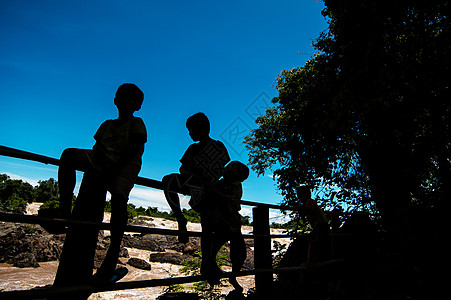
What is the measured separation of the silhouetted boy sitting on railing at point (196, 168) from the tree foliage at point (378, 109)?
399 cm

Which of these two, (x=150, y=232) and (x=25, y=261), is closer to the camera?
(x=150, y=232)

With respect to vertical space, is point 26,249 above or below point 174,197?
below

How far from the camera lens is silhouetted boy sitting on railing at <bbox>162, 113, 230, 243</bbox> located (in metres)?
2.15

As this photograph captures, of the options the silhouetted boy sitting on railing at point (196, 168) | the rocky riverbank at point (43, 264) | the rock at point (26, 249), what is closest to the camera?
the silhouetted boy sitting on railing at point (196, 168)

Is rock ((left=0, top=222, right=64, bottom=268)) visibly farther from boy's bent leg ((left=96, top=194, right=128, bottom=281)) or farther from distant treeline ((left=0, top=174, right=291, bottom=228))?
boy's bent leg ((left=96, top=194, right=128, bottom=281))

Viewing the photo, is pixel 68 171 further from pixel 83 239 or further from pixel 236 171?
pixel 236 171

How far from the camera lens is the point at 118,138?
1.87 m

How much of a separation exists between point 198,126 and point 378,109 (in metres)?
6.13

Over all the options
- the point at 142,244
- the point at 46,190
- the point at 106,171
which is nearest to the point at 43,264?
the point at 142,244

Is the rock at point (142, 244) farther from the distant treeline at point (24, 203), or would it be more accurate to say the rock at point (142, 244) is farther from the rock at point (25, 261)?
the rock at point (25, 261)

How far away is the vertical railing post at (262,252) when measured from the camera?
281cm

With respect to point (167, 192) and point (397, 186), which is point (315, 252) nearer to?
point (167, 192)

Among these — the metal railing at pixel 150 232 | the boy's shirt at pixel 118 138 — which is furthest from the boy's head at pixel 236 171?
the boy's shirt at pixel 118 138

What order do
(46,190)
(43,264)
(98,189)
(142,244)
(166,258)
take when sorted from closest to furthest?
(98,189) < (43,264) < (166,258) < (142,244) < (46,190)
